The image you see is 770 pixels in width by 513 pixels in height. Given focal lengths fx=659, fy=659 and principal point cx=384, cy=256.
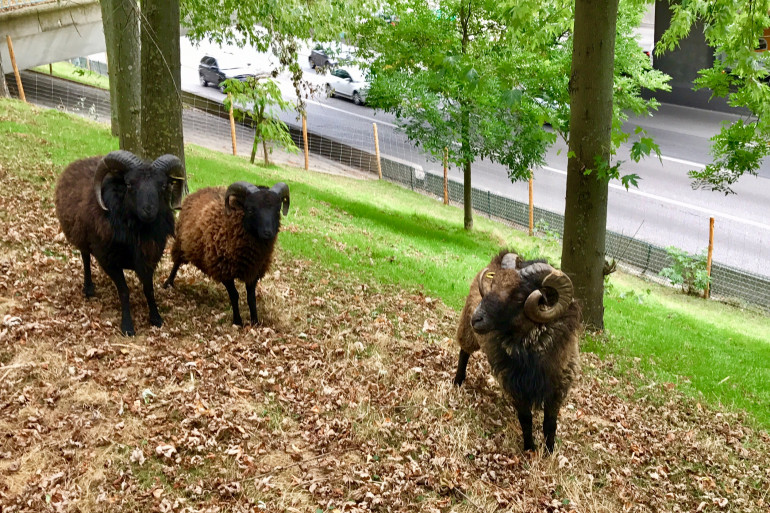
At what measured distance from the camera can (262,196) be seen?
7.91 metres

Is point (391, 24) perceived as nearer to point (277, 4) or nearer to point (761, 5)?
point (277, 4)

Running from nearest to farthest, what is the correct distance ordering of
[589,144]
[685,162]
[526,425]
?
[526,425]
[589,144]
[685,162]

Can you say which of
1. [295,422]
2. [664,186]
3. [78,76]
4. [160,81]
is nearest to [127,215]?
[160,81]

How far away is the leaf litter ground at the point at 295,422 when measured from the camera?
5.46 meters

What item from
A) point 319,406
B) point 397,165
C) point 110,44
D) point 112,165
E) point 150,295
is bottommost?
point 397,165

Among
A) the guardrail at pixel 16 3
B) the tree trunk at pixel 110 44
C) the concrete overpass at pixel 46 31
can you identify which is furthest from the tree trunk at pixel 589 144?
the guardrail at pixel 16 3

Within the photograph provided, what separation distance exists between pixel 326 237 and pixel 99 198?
19.7 ft

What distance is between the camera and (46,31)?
82.8 feet

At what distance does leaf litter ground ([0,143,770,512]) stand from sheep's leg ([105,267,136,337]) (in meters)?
0.14

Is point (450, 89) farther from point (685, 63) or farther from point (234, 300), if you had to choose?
point (685, 63)

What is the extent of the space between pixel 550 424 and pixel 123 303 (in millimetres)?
4932

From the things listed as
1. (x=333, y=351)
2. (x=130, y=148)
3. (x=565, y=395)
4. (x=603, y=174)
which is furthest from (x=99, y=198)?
(x=603, y=174)

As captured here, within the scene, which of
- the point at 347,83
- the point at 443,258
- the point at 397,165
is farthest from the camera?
the point at 347,83

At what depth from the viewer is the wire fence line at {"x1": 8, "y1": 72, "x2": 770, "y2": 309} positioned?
667 inches
